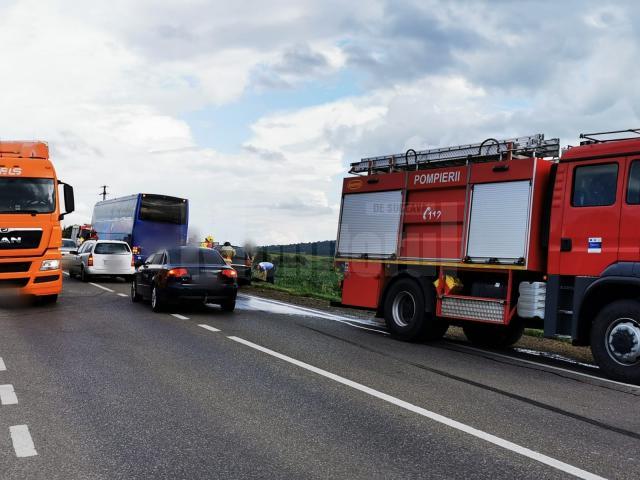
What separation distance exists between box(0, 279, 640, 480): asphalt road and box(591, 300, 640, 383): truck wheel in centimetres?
24

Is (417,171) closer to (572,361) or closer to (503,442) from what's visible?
(572,361)

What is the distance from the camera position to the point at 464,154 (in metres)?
10.8

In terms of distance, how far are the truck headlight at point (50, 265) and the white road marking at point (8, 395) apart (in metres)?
7.59

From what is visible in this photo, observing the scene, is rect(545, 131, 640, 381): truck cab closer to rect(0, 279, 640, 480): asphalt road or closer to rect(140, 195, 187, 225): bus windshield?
rect(0, 279, 640, 480): asphalt road

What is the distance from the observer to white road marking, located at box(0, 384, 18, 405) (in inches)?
238

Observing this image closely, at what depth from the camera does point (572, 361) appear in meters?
9.70

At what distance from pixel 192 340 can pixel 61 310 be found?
5.16 m

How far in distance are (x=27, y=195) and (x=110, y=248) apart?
9801mm

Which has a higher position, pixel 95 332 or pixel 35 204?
pixel 35 204

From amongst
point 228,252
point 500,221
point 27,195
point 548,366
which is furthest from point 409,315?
point 228,252

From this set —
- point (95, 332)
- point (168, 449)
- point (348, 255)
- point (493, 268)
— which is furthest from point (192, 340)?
point (168, 449)

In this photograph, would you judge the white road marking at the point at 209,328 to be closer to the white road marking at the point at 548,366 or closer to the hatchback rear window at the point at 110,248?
the white road marking at the point at 548,366

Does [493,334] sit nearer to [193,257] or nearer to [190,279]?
[190,279]

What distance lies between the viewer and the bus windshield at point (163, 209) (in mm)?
28125
